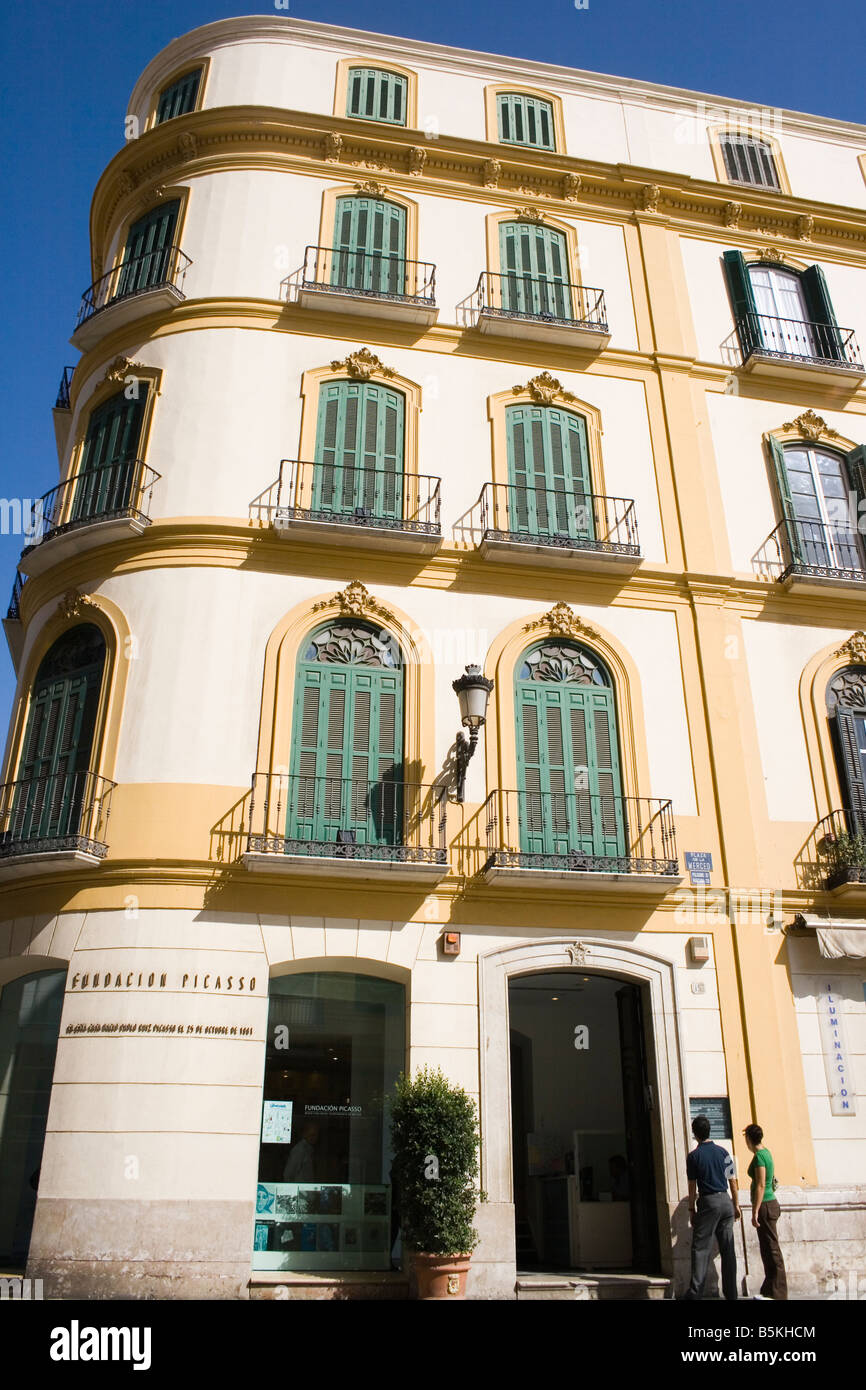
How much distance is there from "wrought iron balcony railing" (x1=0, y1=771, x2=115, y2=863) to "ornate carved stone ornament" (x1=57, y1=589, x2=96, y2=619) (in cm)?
238

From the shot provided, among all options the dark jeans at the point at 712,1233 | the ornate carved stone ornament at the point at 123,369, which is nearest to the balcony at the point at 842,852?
the dark jeans at the point at 712,1233

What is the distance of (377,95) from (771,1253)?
18.9m

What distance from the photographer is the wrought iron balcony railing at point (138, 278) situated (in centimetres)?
1642

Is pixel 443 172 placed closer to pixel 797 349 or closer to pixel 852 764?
pixel 797 349

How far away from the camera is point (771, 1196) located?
11.4m

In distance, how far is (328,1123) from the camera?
40.0 feet

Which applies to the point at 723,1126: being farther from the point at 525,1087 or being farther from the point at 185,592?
the point at 185,592

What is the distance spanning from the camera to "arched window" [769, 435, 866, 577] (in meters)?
16.3

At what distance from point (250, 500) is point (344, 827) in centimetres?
487

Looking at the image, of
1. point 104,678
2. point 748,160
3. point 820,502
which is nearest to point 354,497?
point 104,678

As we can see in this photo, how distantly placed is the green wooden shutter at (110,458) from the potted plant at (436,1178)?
28.8ft

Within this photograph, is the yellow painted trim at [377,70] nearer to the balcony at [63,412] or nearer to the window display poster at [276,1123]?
the balcony at [63,412]

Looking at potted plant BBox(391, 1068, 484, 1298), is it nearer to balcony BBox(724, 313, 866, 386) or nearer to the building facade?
the building facade
